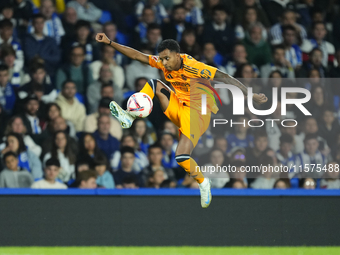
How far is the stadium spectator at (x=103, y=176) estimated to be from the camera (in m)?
6.84

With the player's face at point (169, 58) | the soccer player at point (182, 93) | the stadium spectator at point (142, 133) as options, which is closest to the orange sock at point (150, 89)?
the soccer player at point (182, 93)

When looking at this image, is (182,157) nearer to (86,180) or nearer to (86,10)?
(86,180)

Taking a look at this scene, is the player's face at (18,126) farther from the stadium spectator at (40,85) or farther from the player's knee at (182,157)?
A: the player's knee at (182,157)

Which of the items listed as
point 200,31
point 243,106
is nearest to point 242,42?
point 200,31

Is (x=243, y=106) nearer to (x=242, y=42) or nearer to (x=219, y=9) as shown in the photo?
(x=242, y=42)

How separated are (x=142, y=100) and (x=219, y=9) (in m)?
3.51

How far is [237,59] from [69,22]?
258cm

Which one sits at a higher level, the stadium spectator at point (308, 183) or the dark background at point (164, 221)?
the stadium spectator at point (308, 183)

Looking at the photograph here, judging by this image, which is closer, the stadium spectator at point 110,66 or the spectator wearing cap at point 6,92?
the spectator wearing cap at point 6,92

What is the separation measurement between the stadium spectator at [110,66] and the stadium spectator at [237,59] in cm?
159

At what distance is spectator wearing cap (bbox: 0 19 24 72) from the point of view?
25.0ft

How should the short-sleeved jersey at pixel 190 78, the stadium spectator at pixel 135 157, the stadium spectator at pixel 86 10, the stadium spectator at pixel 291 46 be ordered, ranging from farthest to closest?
the stadium spectator at pixel 86 10, the stadium spectator at pixel 291 46, the stadium spectator at pixel 135 157, the short-sleeved jersey at pixel 190 78

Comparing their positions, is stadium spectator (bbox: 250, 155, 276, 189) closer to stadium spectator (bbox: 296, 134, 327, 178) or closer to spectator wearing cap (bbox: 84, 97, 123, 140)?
stadium spectator (bbox: 296, 134, 327, 178)

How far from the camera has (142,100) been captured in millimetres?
5285
